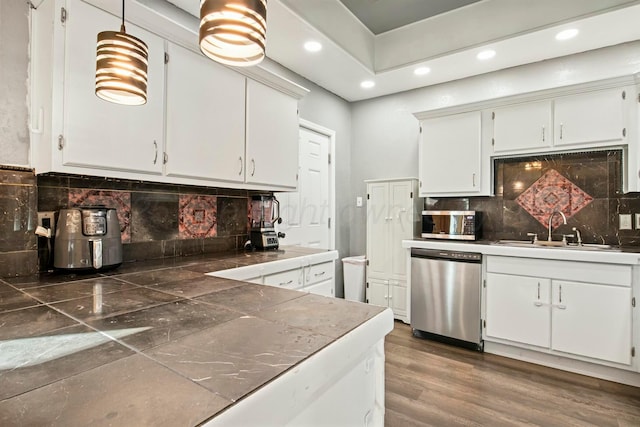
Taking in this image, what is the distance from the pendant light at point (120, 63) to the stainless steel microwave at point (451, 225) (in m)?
2.93

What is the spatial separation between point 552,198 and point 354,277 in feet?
7.42

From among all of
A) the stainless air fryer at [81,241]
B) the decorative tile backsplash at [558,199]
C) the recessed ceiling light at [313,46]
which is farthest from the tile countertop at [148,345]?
the decorative tile backsplash at [558,199]

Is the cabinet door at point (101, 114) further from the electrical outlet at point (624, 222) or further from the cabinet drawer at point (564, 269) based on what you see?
the electrical outlet at point (624, 222)

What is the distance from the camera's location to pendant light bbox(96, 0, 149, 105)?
1.10 m

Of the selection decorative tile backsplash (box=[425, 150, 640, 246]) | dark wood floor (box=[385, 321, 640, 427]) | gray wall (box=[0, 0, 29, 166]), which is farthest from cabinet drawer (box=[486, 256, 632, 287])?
gray wall (box=[0, 0, 29, 166])

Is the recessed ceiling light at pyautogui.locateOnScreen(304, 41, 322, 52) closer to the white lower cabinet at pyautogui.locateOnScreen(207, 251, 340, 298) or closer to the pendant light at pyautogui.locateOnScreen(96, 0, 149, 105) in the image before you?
the white lower cabinet at pyautogui.locateOnScreen(207, 251, 340, 298)

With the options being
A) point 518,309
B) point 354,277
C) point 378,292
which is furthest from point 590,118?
point 354,277

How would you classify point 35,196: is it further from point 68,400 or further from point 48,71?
point 68,400

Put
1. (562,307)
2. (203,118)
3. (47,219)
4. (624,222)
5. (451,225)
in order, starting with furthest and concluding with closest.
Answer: (451,225) → (624,222) → (562,307) → (203,118) → (47,219)

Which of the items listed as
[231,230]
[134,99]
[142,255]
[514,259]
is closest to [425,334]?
[514,259]

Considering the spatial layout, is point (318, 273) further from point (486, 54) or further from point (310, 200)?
Answer: point (486, 54)

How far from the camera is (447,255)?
3.05 metres

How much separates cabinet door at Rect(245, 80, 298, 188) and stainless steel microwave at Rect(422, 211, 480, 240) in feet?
5.06

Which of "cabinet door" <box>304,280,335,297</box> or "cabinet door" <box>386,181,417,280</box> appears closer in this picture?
"cabinet door" <box>304,280,335,297</box>
